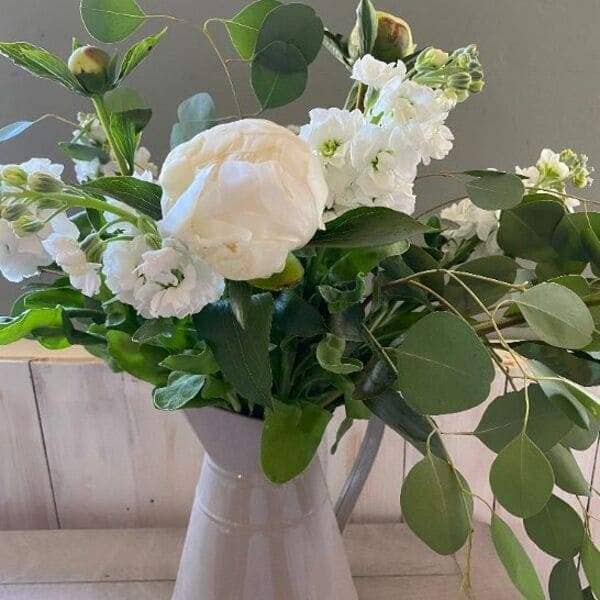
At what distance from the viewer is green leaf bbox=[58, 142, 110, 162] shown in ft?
1.60

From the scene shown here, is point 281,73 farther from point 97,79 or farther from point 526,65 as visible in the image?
point 526,65

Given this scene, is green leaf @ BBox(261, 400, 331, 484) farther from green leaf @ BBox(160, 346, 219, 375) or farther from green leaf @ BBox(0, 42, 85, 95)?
green leaf @ BBox(0, 42, 85, 95)

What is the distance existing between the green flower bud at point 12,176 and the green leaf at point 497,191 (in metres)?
0.24

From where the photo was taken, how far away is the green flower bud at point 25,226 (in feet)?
1.23

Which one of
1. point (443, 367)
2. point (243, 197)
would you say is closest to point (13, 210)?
point (243, 197)

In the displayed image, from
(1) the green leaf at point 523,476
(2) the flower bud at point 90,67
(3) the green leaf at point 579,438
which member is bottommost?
(3) the green leaf at point 579,438

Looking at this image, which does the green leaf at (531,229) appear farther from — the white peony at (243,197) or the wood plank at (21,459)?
the wood plank at (21,459)

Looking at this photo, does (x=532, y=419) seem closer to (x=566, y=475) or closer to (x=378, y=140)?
(x=566, y=475)

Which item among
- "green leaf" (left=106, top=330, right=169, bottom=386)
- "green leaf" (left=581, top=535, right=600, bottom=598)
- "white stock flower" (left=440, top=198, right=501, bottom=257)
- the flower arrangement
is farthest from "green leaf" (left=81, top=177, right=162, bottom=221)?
"green leaf" (left=581, top=535, right=600, bottom=598)

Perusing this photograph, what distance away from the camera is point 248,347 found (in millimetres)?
396

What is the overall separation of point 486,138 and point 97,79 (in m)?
0.51

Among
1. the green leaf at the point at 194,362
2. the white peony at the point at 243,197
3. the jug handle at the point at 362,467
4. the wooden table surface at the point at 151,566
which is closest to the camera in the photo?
the white peony at the point at 243,197

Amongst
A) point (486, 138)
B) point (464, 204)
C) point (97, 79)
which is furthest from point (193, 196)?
point (486, 138)

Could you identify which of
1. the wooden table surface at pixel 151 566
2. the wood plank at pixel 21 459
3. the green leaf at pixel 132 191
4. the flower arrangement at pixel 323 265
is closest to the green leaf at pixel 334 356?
the flower arrangement at pixel 323 265
